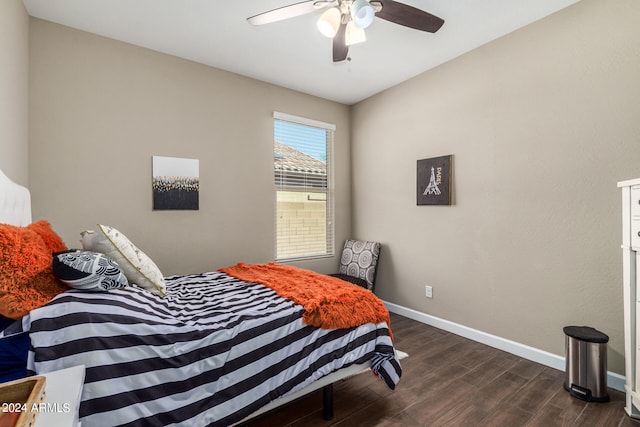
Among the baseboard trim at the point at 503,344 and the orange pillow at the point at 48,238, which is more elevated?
the orange pillow at the point at 48,238

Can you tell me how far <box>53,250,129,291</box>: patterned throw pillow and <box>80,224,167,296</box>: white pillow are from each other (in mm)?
206

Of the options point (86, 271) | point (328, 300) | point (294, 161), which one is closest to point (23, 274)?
point (86, 271)

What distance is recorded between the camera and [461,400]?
1.96 m

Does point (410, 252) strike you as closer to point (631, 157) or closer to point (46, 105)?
point (631, 157)

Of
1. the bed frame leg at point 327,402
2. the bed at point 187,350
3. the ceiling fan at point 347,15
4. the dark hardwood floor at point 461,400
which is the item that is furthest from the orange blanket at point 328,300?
the ceiling fan at point 347,15

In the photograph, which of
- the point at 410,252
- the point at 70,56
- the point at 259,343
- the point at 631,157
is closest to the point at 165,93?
the point at 70,56

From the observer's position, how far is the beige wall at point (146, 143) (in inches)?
94.8

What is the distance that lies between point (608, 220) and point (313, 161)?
287 cm

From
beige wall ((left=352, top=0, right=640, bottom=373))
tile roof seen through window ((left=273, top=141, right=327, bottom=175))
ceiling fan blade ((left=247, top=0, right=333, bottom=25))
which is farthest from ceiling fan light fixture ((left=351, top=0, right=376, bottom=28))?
tile roof seen through window ((left=273, top=141, right=327, bottom=175))

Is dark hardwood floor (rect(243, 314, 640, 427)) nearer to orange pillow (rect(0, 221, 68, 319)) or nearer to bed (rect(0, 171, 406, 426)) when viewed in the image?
bed (rect(0, 171, 406, 426))

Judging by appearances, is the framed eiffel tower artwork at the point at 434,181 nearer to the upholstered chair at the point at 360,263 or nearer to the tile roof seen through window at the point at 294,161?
the upholstered chair at the point at 360,263

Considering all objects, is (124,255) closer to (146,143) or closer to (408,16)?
(146,143)

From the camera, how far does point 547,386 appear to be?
2.11 m

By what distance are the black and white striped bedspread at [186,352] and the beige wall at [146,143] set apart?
4.07 ft
